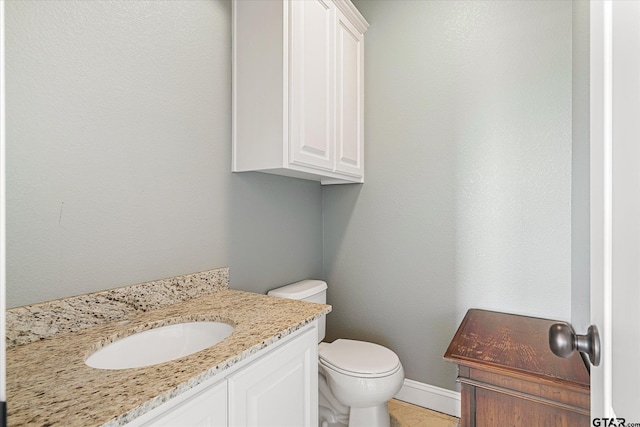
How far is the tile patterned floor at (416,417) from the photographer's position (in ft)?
5.80

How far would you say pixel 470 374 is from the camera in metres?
1.15

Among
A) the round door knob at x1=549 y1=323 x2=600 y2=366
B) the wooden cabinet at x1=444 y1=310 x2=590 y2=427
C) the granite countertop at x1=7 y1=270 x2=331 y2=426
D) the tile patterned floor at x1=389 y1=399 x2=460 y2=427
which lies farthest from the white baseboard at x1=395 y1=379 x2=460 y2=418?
the round door knob at x1=549 y1=323 x2=600 y2=366

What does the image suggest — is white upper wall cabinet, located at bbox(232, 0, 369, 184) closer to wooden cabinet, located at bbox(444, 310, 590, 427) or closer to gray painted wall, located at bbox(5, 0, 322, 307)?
gray painted wall, located at bbox(5, 0, 322, 307)

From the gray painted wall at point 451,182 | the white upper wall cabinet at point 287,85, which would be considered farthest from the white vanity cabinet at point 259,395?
the gray painted wall at point 451,182

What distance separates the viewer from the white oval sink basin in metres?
0.95

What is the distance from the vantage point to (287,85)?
Answer: 1.43 metres

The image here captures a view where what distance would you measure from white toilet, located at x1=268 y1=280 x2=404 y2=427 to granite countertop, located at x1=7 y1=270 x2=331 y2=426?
0.54 meters

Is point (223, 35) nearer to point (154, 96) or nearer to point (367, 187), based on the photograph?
point (154, 96)

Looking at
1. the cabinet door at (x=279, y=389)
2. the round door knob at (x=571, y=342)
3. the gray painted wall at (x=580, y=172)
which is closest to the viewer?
the round door knob at (x=571, y=342)

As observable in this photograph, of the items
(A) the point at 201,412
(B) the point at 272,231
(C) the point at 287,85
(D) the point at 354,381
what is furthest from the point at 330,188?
(A) the point at 201,412

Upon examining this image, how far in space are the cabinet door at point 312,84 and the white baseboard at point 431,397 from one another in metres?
1.46

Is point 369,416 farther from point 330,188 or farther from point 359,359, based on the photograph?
point 330,188

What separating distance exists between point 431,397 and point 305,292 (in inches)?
39.6

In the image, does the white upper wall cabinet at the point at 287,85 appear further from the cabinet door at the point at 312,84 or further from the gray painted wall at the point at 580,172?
the gray painted wall at the point at 580,172
